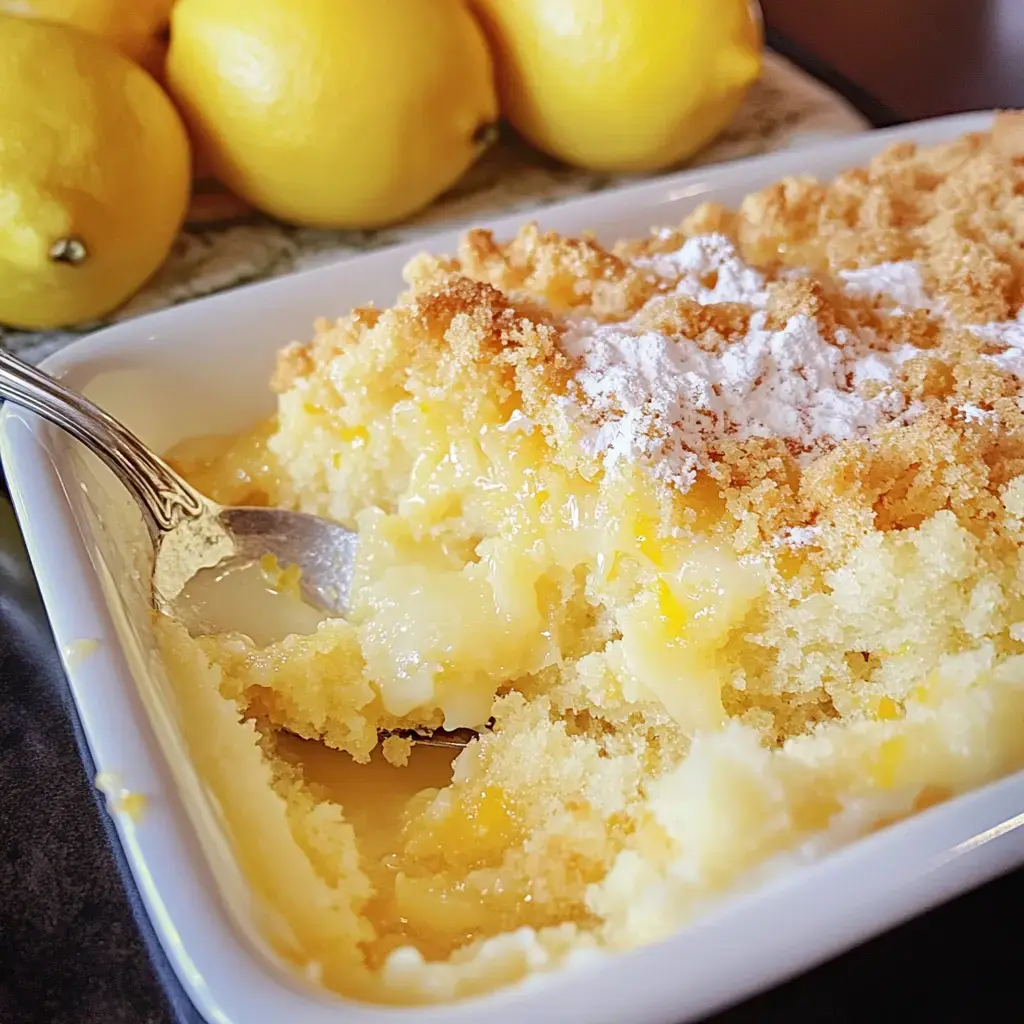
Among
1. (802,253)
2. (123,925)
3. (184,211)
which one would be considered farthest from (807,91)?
(123,925)

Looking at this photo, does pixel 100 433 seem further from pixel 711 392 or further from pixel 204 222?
pixel 204 222

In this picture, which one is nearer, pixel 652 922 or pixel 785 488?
pixel 652 922

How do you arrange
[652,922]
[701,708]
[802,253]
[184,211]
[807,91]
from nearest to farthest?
1. [652,922]
2. [701,708]
3. [802,253]
4. [184,211]
5. [807,91]

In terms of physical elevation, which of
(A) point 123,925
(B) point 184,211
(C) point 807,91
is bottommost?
(A) point 123,925

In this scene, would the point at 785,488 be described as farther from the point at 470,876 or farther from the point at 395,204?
the point at 395,204

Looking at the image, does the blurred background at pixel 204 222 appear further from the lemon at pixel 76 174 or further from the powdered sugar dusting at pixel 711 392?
the powdered sugar dusting at pixel 711 392

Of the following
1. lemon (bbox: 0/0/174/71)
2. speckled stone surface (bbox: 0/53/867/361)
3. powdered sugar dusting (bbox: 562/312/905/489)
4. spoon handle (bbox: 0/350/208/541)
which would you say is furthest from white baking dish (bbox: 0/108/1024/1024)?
lemon (bbox: 0/0/174/71)
